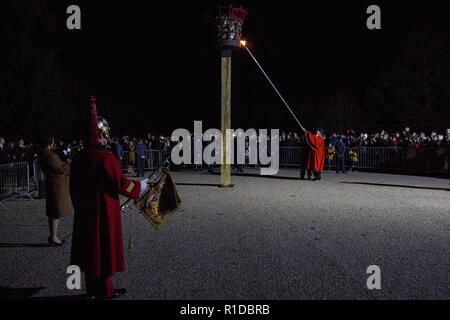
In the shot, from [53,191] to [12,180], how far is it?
6237 mm

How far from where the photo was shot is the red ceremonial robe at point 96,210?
4.04 metres

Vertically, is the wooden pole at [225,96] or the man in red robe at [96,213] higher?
the wooden pole at [225,96]

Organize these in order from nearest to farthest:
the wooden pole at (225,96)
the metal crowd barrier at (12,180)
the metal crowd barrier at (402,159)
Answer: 1. the metal crowd barrier at (12,180)
2. the wooden pole at (225,96)
3. the metal crowd barrier at (402,159)

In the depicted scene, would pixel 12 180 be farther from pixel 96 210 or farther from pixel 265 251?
pixel 96 210

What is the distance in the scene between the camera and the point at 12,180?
38.2ft

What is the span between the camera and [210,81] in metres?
44.0

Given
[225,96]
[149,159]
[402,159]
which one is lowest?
[149,159]

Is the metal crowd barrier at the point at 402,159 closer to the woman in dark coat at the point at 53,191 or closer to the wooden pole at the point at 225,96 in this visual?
the wooden pole at the point at 225,96

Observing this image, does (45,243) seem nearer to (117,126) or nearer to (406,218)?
(406,218)

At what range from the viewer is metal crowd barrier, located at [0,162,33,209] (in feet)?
36.7

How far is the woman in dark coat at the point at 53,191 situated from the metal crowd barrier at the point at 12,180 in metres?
5.26
